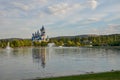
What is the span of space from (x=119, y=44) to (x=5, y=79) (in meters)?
180

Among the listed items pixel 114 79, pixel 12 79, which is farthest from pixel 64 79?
pixel 12 79

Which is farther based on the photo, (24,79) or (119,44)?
(119,44)

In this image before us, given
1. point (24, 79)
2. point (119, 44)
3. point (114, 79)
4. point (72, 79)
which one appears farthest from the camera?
point (119, 44)

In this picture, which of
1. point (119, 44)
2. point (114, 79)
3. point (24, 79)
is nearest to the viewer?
point (114, 79)

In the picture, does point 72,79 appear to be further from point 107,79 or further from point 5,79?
point 5,79

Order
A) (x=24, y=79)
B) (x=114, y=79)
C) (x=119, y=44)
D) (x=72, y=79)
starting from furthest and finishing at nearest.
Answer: (x=119, y=44) → (x=24, y=79) → (x=72, y=79) → (x=114, y=79)

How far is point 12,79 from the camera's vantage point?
27156 millimetres

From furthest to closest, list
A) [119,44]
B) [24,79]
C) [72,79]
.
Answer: [119,44]
[24,79]
[72,79]

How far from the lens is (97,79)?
73.0 feet

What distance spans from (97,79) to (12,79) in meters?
9.68

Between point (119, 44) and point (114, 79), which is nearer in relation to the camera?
point (114, 79)

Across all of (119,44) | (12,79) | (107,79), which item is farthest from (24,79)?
(119,44)

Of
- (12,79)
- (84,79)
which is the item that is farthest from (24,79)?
(84,79)

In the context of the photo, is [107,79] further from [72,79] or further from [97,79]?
[72,79]
